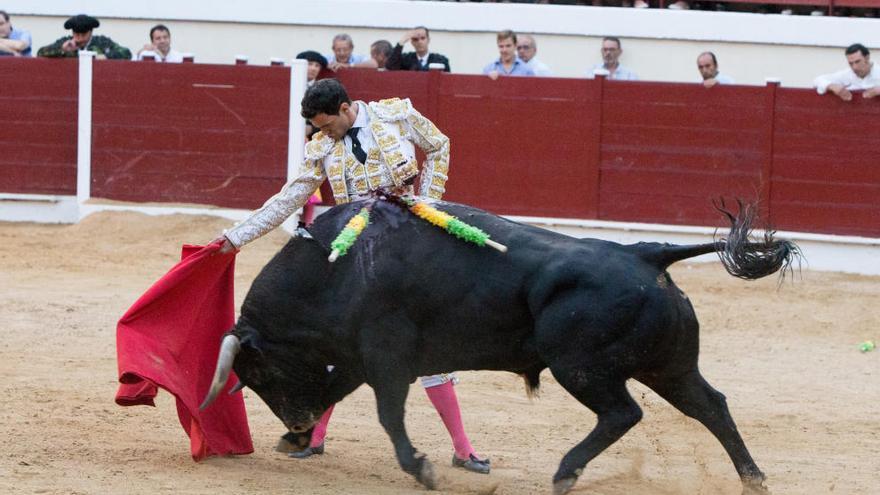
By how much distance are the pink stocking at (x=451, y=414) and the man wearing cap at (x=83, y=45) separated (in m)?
6.49

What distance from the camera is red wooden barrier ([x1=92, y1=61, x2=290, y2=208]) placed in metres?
10.1

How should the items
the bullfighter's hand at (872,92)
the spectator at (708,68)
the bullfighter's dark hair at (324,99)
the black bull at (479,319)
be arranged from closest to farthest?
the black bull at (479,319)
the bullfighter's dark hair at (324,99)
the bullfighter's hand at (872,92)
the spectator at (708,68)

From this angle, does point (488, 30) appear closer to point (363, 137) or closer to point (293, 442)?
point (363, 137)

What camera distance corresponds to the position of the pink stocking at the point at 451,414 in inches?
182

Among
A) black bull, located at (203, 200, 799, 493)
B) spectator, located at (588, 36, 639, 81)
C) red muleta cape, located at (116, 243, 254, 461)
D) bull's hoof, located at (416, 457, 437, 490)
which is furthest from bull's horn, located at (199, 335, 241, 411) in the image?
spectator, located at (588, 36, 639, 81)

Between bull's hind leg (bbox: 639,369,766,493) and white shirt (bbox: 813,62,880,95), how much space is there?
Result: 5424 millimetres

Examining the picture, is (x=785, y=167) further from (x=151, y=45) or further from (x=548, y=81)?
(x=151, y=45)

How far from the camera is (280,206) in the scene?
4.48 m

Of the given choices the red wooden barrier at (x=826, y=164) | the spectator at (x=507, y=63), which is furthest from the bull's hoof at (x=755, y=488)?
the spectator at (x=507, y=63)

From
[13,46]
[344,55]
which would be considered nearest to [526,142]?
[344,55]

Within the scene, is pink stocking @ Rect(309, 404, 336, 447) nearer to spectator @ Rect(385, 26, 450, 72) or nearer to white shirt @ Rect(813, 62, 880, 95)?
white shirt @ Rect(813, 62, 880, 95)

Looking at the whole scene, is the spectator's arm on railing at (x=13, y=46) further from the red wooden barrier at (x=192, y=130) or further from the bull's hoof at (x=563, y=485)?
the bull's hoof at (x=563, y=485)

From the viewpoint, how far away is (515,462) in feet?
15.6

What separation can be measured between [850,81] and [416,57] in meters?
2.97
